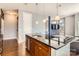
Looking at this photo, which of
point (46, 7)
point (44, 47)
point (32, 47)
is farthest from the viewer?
point (32, 47)

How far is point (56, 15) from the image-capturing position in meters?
2.42

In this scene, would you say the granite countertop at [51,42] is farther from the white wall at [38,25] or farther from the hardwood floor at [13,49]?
the hardwood floor at [13,49]

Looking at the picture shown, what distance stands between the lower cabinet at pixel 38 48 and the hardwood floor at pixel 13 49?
0.52 ft

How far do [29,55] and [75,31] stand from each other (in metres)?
1.17

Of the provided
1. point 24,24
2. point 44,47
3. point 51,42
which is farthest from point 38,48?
point 24,24

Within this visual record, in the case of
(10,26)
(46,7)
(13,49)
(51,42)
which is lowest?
(13,49)

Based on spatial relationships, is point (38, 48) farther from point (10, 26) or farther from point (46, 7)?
point (46, 7)

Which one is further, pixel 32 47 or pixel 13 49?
pixel 32 47

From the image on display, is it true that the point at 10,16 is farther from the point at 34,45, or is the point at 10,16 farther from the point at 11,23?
the point at 34,45

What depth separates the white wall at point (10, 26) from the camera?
8.29 ft

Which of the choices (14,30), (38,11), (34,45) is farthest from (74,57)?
(14,30)

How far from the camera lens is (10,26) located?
102 inches

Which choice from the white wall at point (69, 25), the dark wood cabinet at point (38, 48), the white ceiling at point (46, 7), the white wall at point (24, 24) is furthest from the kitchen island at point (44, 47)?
the white ceiling at point (46, 7)

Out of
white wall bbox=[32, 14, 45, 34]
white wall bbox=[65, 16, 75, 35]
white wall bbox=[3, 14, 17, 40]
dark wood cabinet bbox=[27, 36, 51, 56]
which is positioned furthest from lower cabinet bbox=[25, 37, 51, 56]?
white wall bbox=[65, 16, 75, 35]
